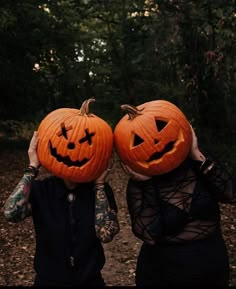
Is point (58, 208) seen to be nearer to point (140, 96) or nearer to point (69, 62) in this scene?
point (140, 96)

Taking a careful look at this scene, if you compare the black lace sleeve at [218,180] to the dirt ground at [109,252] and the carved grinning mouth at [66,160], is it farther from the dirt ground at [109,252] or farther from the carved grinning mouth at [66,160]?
→ the dirt ground at [109,252]

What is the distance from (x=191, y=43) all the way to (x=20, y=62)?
530 centimetres

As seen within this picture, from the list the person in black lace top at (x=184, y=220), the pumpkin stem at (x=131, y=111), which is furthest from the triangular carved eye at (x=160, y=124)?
the person in black lace top at (x=184, y=220)

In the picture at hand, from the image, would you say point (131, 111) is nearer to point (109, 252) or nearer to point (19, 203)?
point (19, 203)

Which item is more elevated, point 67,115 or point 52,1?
point 52,1

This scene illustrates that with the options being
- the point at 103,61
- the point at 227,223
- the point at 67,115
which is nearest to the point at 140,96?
the point at 103,61

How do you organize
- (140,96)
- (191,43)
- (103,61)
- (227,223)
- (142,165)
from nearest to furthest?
(142,165) < (227,223) < (191,43) < (140,96) < (103,61)

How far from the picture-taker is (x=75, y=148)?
2.73 metres

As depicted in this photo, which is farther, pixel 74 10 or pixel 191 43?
pixel 74 10

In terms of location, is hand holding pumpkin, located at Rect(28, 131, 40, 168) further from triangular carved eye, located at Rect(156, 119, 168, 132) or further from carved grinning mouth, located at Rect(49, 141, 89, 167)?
triangular carved eye, located at Rect(156, 119, 168, 132)

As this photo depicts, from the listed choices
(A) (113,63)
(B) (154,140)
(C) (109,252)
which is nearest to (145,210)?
(B) (154,140)

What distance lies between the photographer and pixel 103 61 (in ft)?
52.1

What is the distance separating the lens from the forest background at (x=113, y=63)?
10.0 meters

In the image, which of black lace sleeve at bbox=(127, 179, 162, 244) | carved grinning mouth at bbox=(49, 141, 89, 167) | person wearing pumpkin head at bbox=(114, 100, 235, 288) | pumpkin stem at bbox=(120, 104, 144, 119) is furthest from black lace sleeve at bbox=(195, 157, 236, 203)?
carved grinning mouth at bbox=(49, 141, 89, 167)
